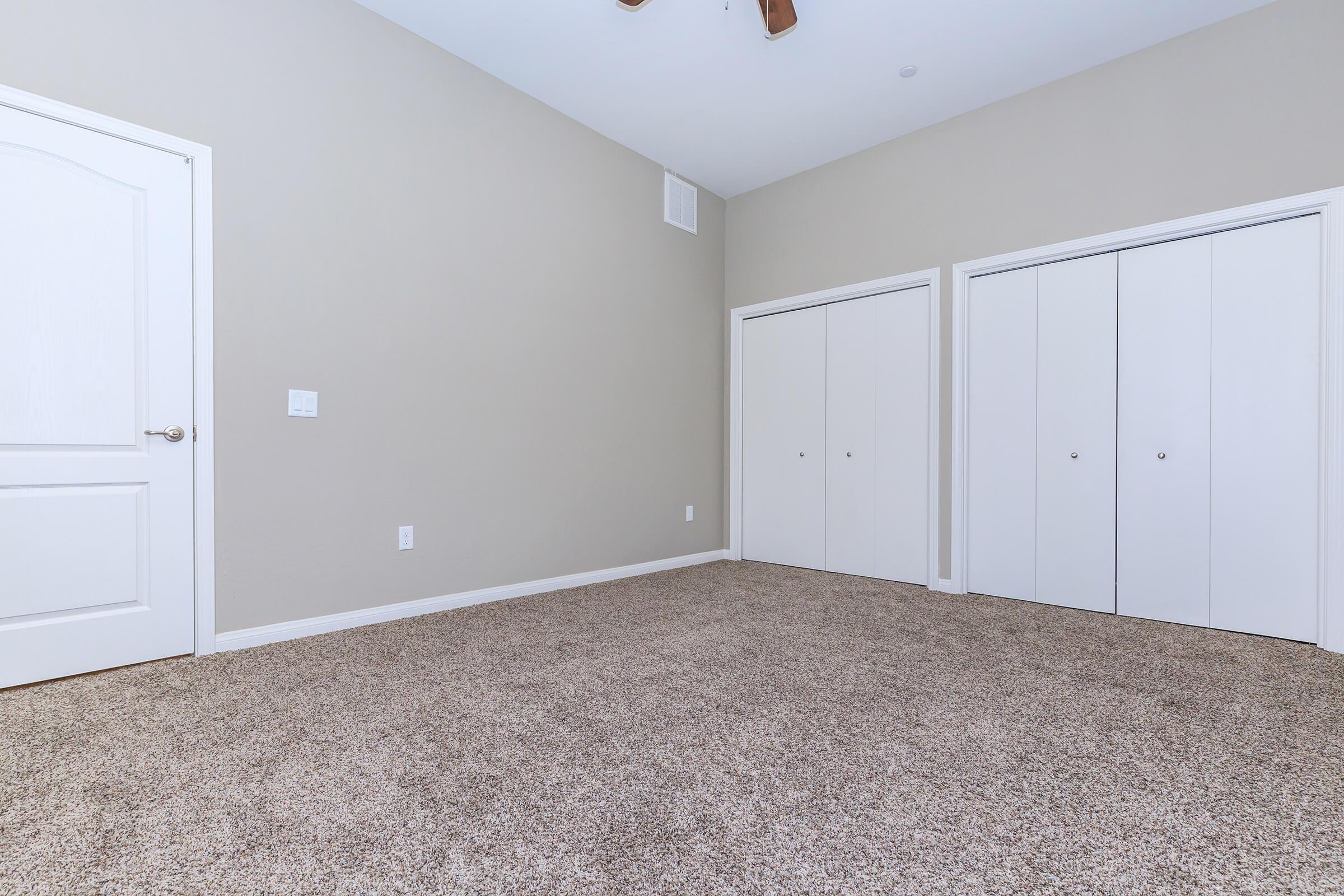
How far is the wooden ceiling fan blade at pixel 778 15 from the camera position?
2611 millimetres

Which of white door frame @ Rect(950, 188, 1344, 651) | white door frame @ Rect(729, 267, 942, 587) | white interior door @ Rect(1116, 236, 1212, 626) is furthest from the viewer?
white door frame @ Rect(729, 267, 942, 587)

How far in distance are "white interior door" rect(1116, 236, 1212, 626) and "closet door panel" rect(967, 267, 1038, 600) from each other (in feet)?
1.34

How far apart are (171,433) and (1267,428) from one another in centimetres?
460

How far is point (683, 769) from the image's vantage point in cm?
154

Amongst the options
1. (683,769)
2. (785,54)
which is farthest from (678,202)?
(683,769)

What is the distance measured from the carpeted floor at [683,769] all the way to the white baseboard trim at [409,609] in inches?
3.8

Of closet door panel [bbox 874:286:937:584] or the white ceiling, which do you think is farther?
closet door panel [bbox 874:286:937:584]

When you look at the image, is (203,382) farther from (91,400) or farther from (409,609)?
(409,609)

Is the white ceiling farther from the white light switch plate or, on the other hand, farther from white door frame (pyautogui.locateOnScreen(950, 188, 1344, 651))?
the white light switch plate

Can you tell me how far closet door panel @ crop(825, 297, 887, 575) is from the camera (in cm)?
406

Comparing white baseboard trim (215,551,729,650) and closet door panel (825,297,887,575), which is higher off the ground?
closet door panel (825,297,887,575)

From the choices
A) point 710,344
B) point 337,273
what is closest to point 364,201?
point 337,273

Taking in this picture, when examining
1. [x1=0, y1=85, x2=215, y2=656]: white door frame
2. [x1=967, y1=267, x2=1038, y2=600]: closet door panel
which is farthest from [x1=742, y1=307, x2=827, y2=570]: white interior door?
[x1=0, y1=85, x2=215, y2=656]: white door frame

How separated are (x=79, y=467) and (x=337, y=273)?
3.89 ft
